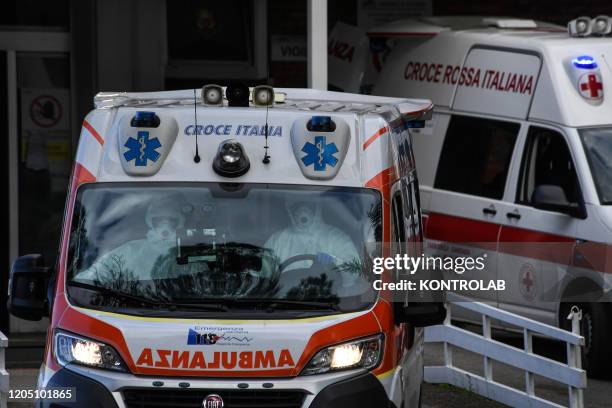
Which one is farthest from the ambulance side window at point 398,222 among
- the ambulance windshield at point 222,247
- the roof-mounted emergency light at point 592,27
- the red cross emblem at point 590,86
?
the roof-mounted emergency light at point 592,27

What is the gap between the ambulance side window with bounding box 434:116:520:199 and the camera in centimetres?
1288

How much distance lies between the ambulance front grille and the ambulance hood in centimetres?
9

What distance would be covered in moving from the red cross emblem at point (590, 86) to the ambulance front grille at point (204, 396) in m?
5.90

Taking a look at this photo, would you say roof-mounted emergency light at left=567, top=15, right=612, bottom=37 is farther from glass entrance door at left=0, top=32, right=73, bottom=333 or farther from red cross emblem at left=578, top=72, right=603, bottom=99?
glass entrance door at left=0, top=32, right=73, bottom=333

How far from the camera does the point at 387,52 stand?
14578mm

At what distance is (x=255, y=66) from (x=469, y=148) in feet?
10.6

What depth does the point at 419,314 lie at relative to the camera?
7.47 meters

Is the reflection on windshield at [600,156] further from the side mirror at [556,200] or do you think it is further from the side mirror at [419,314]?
the side mirror at [419,314]

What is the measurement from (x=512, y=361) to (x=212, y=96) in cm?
360

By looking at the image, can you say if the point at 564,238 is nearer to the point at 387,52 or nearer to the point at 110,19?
the point at 387,52

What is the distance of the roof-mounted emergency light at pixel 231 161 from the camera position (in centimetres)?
754

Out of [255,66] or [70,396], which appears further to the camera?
[255,66]

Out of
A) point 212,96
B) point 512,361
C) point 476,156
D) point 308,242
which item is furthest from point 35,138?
point 308,242

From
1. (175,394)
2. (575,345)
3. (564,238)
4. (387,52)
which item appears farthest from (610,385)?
(175,394)
